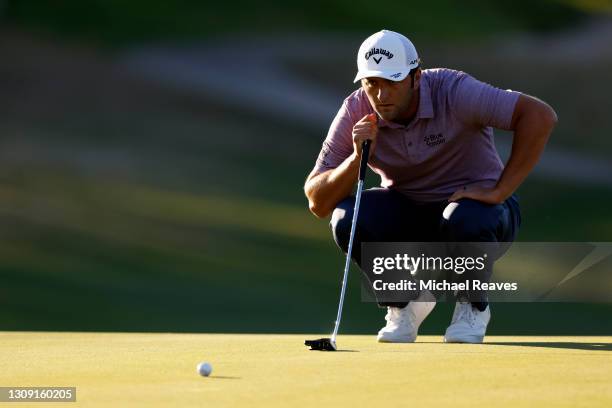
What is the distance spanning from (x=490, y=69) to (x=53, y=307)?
7.32 metres

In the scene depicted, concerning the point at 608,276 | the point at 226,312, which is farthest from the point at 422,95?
the point at 608,276

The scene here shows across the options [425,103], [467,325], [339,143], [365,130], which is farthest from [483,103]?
[467,325]

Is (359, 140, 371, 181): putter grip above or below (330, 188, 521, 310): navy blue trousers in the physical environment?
above

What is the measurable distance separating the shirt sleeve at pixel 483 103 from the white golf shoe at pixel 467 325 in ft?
2.28

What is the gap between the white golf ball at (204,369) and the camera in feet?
12.0

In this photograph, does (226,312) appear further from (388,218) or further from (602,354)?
(602,354)

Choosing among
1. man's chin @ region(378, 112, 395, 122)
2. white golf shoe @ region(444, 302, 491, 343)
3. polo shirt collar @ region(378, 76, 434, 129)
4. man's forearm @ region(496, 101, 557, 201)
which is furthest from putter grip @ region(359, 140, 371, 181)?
white golf shoe @ region(444, 302, 491, 343)

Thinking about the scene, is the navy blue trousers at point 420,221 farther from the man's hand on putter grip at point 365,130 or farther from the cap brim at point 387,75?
the cap brim at point 387,75

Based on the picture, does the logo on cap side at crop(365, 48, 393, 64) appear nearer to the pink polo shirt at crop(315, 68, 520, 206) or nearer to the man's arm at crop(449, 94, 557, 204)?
the pink polo shirt at crop(315, 68, 520, 206)

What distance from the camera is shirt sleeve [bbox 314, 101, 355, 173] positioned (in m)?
5.01

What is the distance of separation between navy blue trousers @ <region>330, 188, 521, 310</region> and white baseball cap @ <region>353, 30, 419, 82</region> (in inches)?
22.0

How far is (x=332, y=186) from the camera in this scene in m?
5.04

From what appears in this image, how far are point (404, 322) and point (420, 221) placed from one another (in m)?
0.45

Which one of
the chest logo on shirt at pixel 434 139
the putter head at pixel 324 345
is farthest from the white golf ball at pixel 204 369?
the chest logo on shirt at pixel 434 139
